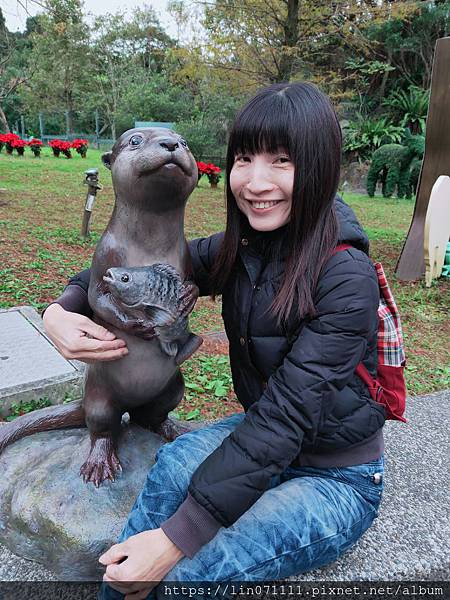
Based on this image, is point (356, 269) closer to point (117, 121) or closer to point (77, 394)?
point (77, 394)

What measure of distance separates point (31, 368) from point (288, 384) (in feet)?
6.98

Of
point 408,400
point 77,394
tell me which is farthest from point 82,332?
point 408,400

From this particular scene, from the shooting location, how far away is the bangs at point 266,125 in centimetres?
127

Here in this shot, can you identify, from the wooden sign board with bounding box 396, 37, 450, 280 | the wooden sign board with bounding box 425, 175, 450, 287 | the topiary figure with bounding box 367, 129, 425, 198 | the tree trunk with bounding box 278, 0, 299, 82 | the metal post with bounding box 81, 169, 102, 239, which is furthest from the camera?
the topiary figure with bounding box 367, 129, 425, 198

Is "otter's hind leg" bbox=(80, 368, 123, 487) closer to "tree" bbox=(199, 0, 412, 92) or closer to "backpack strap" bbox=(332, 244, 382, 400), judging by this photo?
"backpack strap" bbox=(332, 244, 382, 400)

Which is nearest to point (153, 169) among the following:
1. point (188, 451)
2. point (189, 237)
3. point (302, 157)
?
point (302, 157)

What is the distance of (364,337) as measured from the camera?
130 cm

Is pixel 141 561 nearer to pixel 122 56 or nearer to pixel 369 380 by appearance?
pixel 369 380

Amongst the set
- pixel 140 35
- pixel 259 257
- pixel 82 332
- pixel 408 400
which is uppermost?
pixel 140 35

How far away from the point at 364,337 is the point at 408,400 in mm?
1844

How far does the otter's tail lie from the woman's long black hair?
35.9 inches

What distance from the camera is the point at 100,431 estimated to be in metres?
1.65

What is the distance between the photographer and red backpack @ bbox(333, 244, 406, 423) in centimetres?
147

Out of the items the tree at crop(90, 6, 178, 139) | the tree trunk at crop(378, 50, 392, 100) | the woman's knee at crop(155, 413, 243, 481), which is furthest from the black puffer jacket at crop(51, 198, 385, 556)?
the tree at crop(90, 6, 178, 139)
